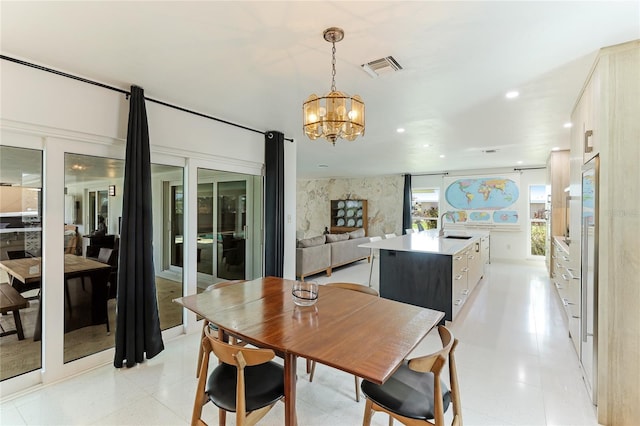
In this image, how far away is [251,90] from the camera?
2.81 metres

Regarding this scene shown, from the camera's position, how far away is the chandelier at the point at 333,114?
1.94m

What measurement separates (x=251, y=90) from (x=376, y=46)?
1.26m

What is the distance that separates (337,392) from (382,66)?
2.49 m

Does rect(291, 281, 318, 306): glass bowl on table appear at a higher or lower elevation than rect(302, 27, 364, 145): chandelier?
lower

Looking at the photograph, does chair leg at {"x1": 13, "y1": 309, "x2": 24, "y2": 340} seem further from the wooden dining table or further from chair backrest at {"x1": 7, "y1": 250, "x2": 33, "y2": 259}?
the wooden dining table

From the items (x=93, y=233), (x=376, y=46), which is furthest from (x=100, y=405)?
(x=376, y=46)

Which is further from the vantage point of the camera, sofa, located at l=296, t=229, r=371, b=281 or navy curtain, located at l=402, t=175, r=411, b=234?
navy curtain, located at l=402, t=175, r=411, b=234

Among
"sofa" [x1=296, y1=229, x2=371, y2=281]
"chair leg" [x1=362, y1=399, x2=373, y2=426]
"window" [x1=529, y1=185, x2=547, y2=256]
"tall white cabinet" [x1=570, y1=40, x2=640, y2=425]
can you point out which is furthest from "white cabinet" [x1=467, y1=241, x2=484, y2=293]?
"chair leg" [x1=362, y1=399, x2=373, y2=426]

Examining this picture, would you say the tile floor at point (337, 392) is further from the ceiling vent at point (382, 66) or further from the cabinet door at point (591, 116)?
the ceiling vent at point (382, 66)

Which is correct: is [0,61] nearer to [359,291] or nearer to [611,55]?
[359,291]

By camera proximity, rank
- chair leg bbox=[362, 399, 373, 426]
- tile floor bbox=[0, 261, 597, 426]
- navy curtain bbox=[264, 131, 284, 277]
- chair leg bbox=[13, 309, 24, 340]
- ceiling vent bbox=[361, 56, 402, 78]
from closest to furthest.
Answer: chair leg bbox=[362, 399, 373, 426] → tile floor bbox=[0, 261, 597, 426] → ceiling vent bbox=[361, 56, 402, 78] → chair leg bbox=[13, 309, 24, 340] → navy curtain bbox=[264, 131, 284, 277]

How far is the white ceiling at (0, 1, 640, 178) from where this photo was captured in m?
1.68

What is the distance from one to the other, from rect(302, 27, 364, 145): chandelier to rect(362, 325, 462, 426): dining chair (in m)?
1.34

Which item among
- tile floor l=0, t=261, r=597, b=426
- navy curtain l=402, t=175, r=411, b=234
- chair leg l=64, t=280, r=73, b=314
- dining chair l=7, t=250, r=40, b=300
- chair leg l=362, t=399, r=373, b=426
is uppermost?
navy curtain l=402, t=175, r=411, b=234
